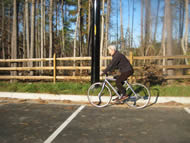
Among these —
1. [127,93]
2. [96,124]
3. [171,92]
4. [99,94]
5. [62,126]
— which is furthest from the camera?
[171,92]

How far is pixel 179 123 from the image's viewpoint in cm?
436

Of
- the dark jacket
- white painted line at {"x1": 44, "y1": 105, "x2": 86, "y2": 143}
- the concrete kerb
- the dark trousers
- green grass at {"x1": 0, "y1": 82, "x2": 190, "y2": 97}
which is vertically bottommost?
white painted line at {"x1": 44, "y1": 105, "x2": 86, "y2": 143}

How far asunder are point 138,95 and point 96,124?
2.11m

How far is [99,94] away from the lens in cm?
628

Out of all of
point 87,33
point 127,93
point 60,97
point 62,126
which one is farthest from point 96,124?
point 87,33

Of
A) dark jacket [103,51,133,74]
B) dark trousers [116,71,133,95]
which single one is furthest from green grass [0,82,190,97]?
dark jacket [103,51,133,74]

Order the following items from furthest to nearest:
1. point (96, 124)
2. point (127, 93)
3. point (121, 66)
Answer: point (127, 93)
point (121, 66)
point (96, 124)

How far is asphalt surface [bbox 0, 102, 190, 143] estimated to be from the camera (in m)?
3.49

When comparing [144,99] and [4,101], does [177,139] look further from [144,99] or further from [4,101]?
[4,101]

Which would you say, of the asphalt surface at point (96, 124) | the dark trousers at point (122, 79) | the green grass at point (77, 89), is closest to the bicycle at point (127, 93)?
the dark trousers at point (122, 79)

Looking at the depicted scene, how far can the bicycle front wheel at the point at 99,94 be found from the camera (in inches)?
245

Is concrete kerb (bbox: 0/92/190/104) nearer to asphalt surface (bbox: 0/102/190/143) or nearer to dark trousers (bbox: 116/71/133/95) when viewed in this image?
asphalt surface (bbox: 0/102/190/143)

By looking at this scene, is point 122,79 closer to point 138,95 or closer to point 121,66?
point 121,66

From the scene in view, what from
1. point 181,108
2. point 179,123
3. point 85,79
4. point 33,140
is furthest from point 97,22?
point 33,140
